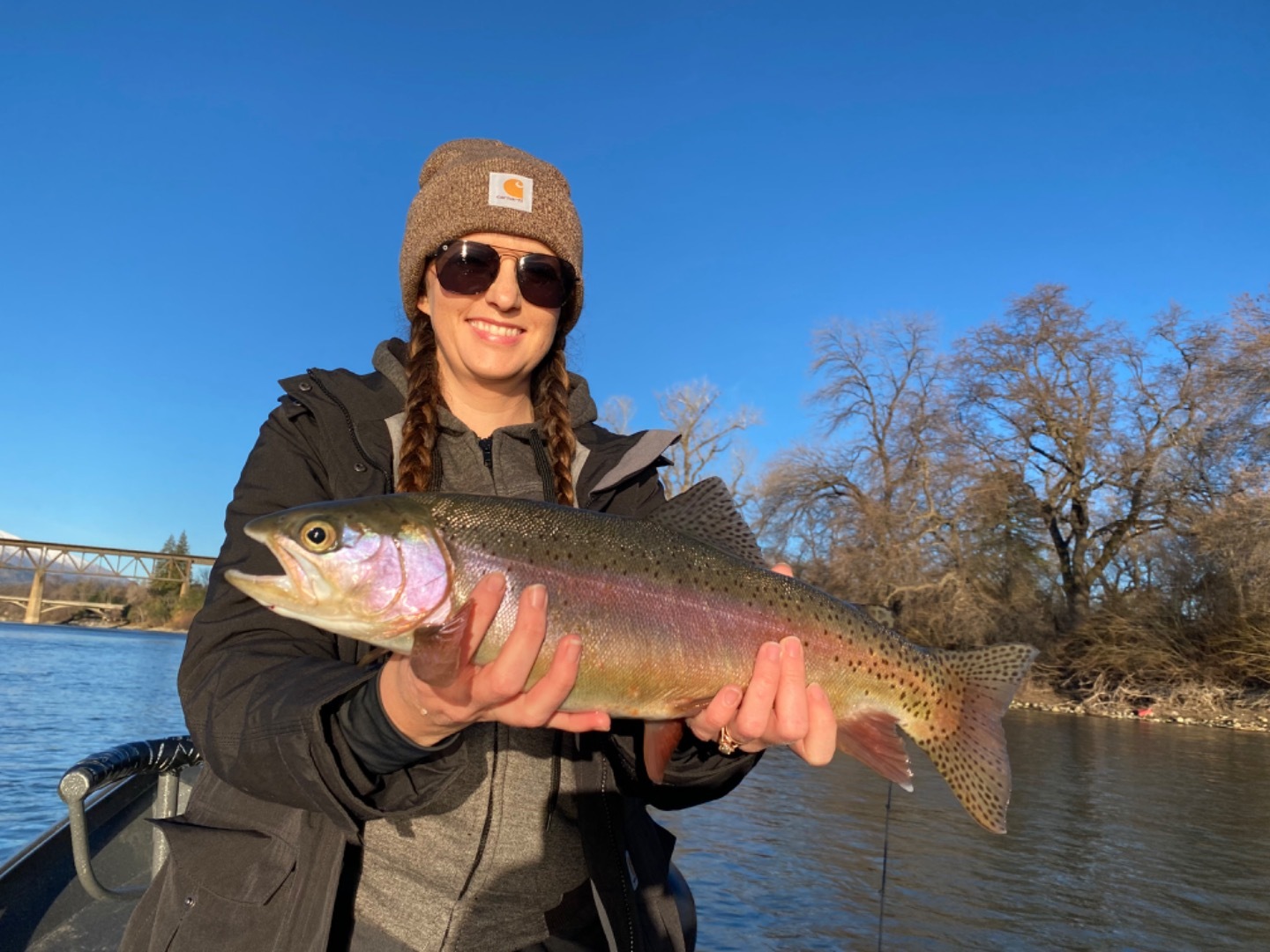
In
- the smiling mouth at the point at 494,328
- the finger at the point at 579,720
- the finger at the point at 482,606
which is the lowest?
the finger at the point at 579,720

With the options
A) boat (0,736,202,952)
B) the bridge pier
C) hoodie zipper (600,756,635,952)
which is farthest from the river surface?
the bridge pier

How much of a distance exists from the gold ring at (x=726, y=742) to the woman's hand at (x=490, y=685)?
0.52m

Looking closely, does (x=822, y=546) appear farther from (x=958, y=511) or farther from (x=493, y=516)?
(x=493, y=516)

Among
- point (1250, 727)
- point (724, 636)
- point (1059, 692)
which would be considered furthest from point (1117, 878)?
point (1059, 692)

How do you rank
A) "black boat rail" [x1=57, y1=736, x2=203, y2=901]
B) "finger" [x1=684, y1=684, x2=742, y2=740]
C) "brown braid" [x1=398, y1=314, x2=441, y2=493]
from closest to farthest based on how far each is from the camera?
1. "finger" [x1=684, y1=684, x2=742, y2=740]
2. "brown braid" [x1=398, y1=314, x2=441, y2=493]
3. "black boat rail" [x1=57, y1=736, x2=203, y2=901]

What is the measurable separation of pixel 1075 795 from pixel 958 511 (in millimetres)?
17291

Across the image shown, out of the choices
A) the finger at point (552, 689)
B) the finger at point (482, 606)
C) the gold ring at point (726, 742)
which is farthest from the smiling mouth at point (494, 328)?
the gold ring at point (726, 742)

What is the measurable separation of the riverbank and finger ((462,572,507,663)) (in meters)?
21.9

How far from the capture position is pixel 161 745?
408 centimetres

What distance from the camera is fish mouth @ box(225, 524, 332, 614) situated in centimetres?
207

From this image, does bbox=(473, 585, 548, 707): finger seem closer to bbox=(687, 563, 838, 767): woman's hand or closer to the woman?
the woman

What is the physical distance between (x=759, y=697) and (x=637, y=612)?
1.37 ft

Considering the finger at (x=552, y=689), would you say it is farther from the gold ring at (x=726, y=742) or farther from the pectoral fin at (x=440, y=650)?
the gold ring at (x=726, y=742)

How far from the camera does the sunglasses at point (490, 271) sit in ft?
9.52
